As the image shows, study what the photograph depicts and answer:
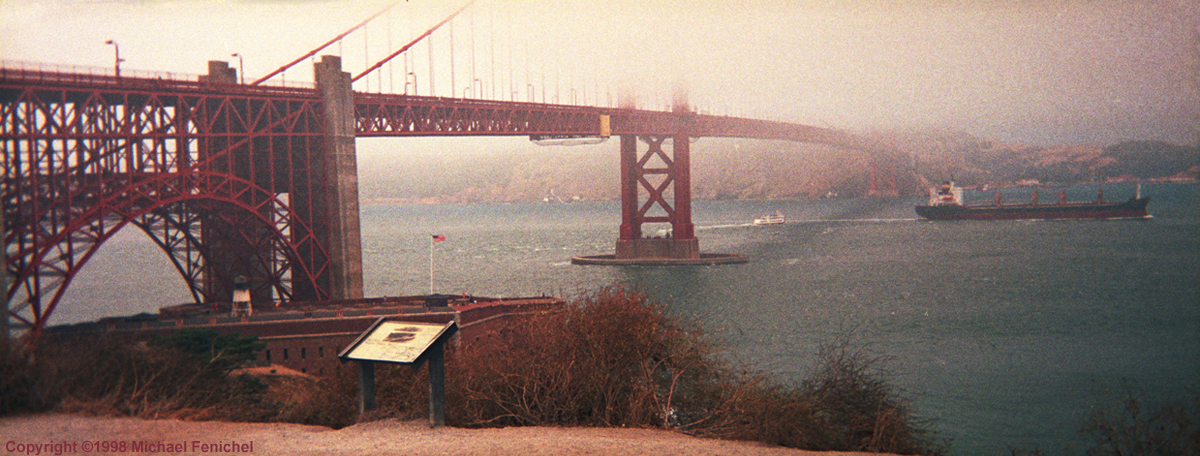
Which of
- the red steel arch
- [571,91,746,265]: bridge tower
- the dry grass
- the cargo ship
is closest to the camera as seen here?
the dry grass

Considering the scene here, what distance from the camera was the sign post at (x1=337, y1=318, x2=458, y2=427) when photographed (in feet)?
27.8

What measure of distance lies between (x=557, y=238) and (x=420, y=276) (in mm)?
38545

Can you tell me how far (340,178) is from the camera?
1140 inches

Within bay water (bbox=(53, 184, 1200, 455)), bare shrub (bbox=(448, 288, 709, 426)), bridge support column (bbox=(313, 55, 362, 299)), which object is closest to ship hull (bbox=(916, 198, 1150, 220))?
bay water (bbox=(53, 184, 1200, 455))

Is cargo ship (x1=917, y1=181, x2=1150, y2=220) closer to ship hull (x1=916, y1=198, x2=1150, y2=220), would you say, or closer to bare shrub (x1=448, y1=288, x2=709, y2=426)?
ship hull (x1=916, y1=198, x2=1150, y2=220)

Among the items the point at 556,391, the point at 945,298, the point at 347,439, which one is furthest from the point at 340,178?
the point at 945,298

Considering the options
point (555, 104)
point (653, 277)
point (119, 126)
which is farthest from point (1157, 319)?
point (119, 126)

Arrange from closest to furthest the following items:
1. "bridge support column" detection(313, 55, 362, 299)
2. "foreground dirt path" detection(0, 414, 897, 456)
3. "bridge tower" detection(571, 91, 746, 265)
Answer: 1. "foreground dirt path" detection(0, 414, 897, 456)
2. "bridge support column" detection(313, 55, 362, 299)
3. "bridge tower" detection(571, 91, 746, 265)

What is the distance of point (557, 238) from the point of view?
9706cm

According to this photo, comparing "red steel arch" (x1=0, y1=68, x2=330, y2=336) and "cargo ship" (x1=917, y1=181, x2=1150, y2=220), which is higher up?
"red steel arch" (x1=0, y1=68, x2=330, y2=336)

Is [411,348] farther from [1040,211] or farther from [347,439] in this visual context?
[1040,211]

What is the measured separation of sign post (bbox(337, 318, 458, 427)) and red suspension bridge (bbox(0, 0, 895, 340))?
8747mm

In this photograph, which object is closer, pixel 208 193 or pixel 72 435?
pixel 72 435

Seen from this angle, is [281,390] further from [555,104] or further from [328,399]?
[555,104]
